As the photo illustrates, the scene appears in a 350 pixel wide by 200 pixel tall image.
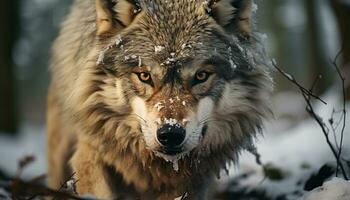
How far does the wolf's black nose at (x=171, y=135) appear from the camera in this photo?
10.9 feet

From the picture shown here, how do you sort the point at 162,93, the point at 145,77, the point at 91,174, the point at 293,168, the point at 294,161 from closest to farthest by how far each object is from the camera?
the point at 162,93 → the point at 145,77 → the point at 91,174 → the point at 293,168 → the point at 294,161

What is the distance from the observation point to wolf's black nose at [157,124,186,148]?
3.33 m

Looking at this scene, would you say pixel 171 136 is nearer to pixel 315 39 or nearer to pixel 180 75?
pixel 180 75

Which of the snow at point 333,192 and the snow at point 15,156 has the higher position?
the snow at point 333,192

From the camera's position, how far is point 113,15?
4.06 m

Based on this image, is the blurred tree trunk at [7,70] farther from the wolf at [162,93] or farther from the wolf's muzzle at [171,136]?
the wolf's muzzle at [171,136]

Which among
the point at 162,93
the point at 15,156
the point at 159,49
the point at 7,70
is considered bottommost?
the point at 15,156

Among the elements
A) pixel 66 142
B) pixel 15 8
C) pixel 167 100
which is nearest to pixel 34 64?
pixel 15 8

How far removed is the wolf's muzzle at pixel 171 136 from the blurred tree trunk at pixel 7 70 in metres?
7.17

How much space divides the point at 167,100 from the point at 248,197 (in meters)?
1.50

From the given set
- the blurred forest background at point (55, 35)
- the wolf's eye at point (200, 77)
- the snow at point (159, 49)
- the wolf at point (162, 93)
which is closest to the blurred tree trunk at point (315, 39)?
the blurred forest background at point (55, 35)

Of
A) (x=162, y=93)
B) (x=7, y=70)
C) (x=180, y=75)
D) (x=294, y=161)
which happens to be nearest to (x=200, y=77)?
(x=180, y=75)

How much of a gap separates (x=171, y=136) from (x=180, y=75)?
50 cm

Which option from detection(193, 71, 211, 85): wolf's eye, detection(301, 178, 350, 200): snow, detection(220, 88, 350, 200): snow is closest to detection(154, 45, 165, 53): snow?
detection(193, 71, 211, 85): wolf's eye
